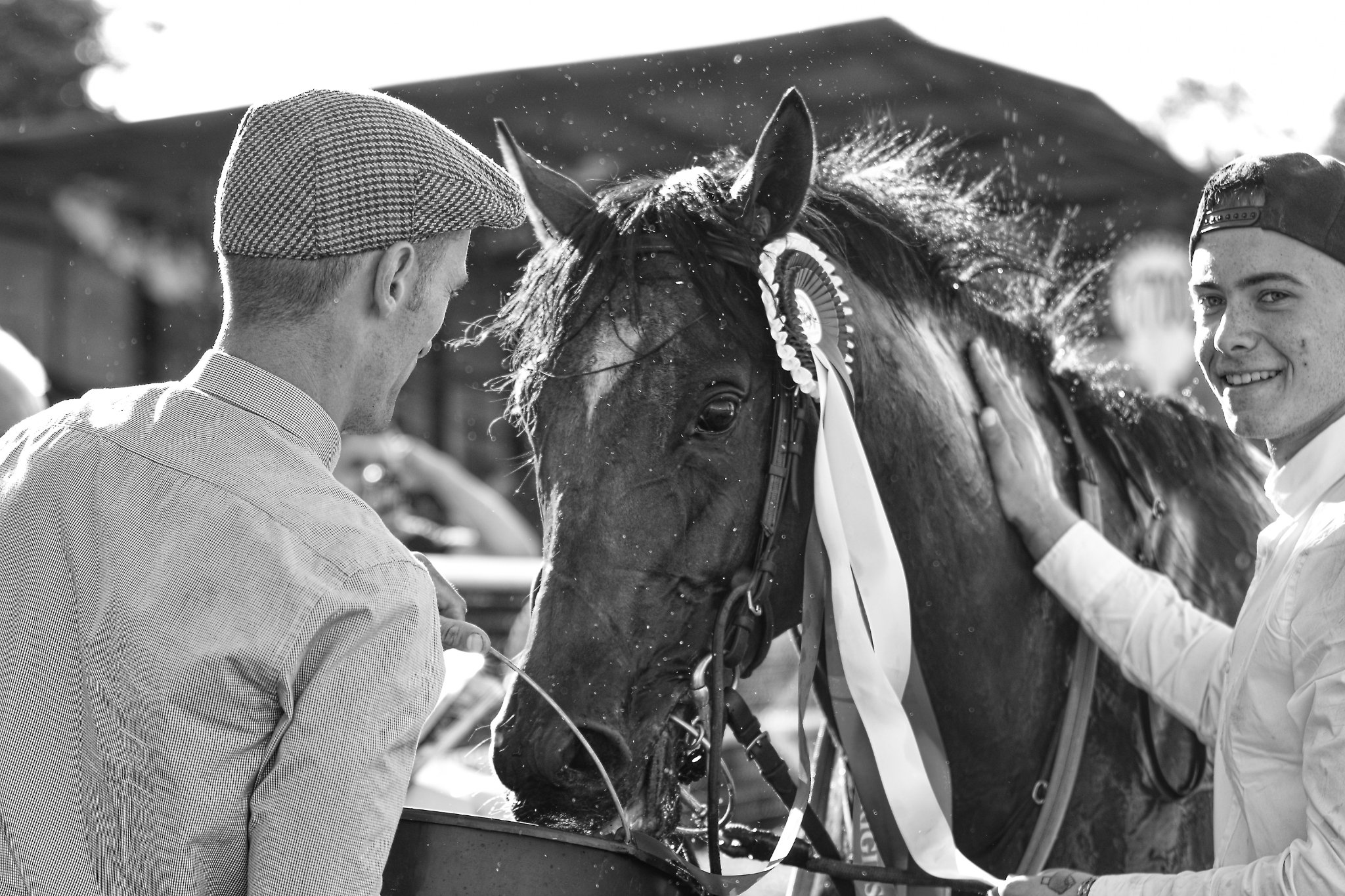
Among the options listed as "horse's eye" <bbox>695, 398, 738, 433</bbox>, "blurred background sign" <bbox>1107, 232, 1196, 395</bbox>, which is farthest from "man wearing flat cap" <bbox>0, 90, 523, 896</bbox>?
"blurred background sign" <bbox>1107, 232, 1196, 395</bbox>

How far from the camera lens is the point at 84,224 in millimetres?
11891

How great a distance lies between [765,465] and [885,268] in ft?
1.70

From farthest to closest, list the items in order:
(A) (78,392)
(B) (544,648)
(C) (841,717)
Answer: (A) (78,392) → (C) (841,717) → (B) (544,648)

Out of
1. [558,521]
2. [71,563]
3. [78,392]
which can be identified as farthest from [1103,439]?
[78,392]

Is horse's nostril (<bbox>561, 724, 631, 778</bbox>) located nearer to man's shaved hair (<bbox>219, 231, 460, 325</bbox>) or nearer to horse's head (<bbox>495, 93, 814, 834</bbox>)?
horse's head (<bbox>495, 93, 814, 834</bbox>)

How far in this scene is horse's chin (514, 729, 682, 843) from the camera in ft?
5.85

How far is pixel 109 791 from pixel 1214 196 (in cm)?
173

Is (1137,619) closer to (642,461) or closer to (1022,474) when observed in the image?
(1022,474)

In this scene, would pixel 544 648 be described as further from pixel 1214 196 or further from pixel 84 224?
pixel 84 224

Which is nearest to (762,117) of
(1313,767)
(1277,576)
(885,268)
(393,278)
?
(885,268)

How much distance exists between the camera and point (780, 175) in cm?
204

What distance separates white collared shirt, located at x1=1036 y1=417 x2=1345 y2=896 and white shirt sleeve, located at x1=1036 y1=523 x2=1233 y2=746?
2.8 inches

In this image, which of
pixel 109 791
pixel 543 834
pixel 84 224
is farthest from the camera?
pixel 84 224

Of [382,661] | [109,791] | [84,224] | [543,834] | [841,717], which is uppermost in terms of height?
[382,661]
